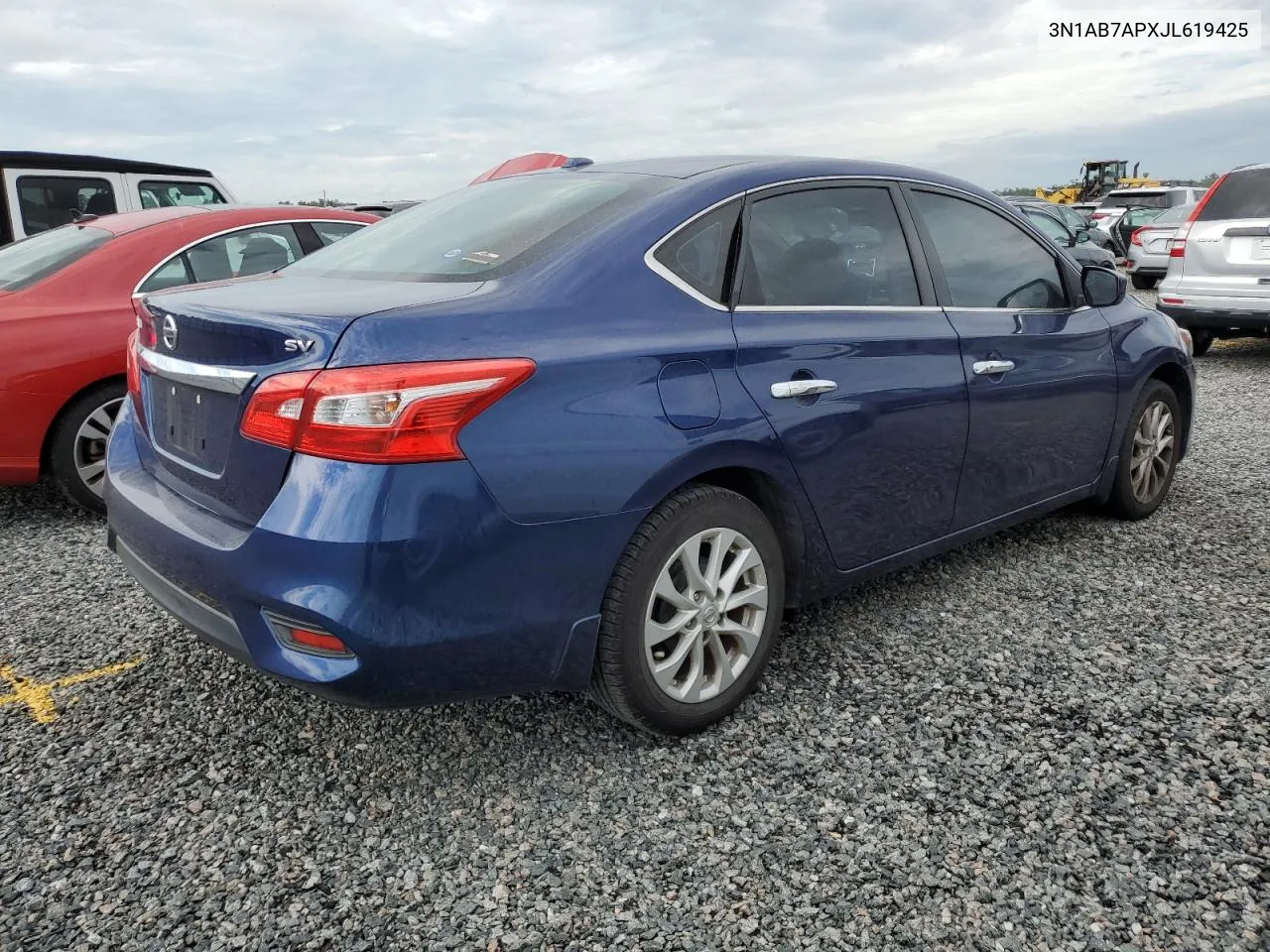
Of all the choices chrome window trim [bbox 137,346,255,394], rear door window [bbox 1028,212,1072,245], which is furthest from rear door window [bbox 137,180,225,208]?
rear door window [bbox 1028,212,1072,245]

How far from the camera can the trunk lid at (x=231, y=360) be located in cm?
220

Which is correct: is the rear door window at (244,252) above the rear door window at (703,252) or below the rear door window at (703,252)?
below

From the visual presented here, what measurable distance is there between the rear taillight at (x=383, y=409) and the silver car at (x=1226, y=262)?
872 centimetres

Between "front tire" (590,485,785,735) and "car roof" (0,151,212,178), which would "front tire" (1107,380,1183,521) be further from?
"car roof" (0,151,212,178)

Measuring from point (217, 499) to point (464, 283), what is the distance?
0.78m

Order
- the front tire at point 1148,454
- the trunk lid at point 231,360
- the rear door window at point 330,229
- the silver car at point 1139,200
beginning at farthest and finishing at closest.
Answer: the silver car at point 1139,200 → the rear door window at point 330,229 → the front tire at point 1148,454 → the trunk lid at point 231,360

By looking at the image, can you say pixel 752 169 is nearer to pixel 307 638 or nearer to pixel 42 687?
pixel 307 638

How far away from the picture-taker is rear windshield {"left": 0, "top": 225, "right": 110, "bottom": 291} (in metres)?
4.71

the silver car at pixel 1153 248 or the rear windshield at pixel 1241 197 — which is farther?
the silver car at pixel 1153 248

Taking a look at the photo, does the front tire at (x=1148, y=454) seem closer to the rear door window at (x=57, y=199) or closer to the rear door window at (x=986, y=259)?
the rear door window at (x=986, y=259)

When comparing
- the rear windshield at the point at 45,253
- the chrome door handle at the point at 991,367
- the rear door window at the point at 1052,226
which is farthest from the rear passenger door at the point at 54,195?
the rear door window at the point at 1052,226


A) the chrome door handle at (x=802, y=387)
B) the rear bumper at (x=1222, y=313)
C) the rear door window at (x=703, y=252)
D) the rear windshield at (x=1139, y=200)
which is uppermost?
the rear door window at (x=703, y=252)

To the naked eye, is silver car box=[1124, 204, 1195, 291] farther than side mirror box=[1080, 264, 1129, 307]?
Yes

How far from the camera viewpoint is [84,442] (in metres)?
4.58
